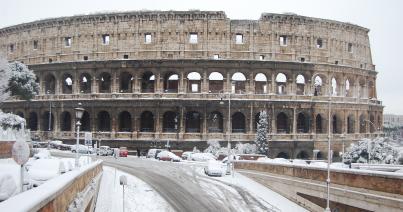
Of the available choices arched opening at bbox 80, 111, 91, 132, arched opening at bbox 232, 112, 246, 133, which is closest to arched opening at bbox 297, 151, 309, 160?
arched opening at bbox 232, 112, 246, 133

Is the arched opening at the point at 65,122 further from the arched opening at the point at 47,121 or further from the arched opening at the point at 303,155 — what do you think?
the arched opening at the point at 303,155

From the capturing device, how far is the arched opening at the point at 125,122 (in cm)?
5322

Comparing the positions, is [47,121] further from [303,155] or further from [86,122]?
[303,155]

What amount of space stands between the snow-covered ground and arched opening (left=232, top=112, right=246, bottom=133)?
2448cm

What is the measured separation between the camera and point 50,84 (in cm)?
5809

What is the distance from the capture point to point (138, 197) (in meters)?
24.3

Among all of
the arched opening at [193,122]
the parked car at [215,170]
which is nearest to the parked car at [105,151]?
the arched opening at [193,122]

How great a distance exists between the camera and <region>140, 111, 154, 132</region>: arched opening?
53.1 m

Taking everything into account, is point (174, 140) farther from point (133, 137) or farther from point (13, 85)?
point (13, 85)

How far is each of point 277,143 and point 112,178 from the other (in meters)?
25.3

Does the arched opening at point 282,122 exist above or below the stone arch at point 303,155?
above

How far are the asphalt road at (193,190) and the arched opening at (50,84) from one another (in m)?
24.9

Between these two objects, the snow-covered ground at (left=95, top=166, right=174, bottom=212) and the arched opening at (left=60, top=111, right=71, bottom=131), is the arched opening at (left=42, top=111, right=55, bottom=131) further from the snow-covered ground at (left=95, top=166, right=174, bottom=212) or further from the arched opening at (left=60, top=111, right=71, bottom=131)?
the snow-covered ground at (left=95, top=166, right=174, bottom=212)

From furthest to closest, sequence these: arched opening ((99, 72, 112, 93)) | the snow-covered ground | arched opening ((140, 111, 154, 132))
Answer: arched opening ((99, 72, 112, 93)) < arched opening ((140, 111, 154, 132)) < the snow-covered ground
